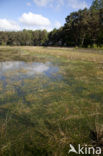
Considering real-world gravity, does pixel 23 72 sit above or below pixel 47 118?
above

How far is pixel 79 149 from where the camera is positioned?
249 centimetres

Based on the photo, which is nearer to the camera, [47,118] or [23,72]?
[47,118]

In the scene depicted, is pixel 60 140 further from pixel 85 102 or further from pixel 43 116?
pixel 85 102

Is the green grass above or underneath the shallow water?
underneath

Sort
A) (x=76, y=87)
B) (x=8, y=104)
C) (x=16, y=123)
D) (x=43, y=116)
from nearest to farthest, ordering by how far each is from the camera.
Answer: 1. (x=16, y=123)
2. (x=43, y=116)
3. (x=8, y=104)
4. (x=76, y=87)

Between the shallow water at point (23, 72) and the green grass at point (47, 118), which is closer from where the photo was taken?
the green grass at point (47, 118)

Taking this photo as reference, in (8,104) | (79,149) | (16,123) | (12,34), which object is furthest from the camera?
(12,34)

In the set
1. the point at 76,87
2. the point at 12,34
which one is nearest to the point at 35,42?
the point at 12,34

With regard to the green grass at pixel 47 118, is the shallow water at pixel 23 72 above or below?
above

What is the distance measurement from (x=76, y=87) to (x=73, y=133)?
3237 millimetres

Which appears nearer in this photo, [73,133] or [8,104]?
[73,133]

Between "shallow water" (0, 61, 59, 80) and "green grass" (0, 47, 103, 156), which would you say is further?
"shallow water" (0, 61, 59, 80)

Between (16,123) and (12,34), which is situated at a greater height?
(12,34)

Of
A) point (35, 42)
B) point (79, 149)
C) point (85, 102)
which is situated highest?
point (35, 42)
